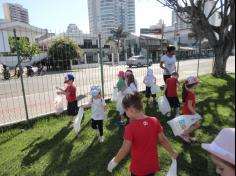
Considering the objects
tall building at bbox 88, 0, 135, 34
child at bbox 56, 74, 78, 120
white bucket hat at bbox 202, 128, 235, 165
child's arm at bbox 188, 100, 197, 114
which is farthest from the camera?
tall building at bbox 88, 0, 135, 34

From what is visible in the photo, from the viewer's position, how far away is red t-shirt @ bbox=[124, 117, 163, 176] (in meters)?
2.77

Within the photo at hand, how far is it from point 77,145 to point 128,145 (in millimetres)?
2828

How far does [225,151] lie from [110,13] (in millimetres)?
126576

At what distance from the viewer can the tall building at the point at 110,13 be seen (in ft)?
401

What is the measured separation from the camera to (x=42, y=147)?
544 cm

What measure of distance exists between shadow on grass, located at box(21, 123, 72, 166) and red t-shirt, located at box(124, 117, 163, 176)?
8.66 feet

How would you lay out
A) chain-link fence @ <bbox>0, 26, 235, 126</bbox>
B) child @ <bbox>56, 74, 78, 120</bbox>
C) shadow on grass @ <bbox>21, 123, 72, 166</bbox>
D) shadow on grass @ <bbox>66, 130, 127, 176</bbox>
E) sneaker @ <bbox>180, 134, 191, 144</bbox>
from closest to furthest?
shadow on grass @ <bbox>66, 130, 127, 176</bbox>
shadow on grass @ <bbox>21, 123, 72, 166</bbox>
sneaker @ <bbox>180, 134, 191, 144</bbox>
child @ <bbox>56, 74, 78, 120</bbox>
chain-link fence @ <bbox>0, 26, 235, 126</bbox>

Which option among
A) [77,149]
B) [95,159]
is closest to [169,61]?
[77,149]

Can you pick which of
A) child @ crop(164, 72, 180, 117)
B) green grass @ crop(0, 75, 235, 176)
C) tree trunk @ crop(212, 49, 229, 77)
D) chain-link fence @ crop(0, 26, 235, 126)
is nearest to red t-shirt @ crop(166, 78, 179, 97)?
child @ crop(164, 72, 180, 117)

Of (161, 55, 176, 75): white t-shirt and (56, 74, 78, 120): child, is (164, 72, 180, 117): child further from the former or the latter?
(56, 74, 78, 120): child

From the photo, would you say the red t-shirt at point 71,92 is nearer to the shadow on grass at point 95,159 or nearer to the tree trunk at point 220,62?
the shadow on grass at point 95,159

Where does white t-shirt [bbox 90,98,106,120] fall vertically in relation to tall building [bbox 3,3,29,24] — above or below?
below

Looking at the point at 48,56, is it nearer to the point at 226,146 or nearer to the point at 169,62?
the point at 169,62

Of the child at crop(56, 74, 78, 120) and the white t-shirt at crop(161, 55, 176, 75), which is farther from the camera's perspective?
the white t-shirt at crop(161, 55, 176, 75)
